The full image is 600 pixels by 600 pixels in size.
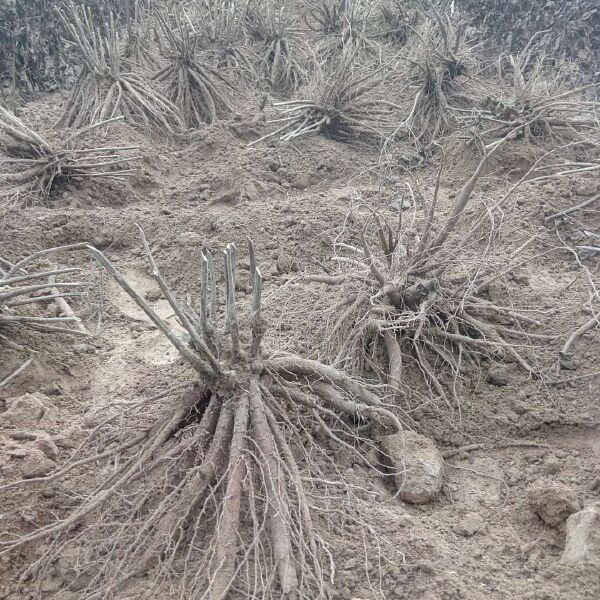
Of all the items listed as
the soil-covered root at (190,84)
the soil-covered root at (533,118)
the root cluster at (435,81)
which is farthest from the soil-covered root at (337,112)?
the soil-covered root at (533,118)

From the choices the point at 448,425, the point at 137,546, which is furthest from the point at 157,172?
the point at 137,546

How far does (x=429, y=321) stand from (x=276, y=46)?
4.19 meters

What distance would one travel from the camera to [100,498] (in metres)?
1.79

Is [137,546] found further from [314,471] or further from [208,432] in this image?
[314,471]

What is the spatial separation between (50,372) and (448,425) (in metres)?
1.58

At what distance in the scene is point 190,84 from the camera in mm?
5238

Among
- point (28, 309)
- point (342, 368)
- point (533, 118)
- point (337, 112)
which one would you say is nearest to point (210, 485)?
point (342, 368)

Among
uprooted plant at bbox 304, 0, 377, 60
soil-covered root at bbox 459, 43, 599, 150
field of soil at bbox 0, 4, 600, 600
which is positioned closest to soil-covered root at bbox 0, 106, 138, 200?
field of soil at bbox 0, 4, 600, 600

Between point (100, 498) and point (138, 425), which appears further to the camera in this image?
point (138, 425)

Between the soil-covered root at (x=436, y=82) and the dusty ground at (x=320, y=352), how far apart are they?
35 cm

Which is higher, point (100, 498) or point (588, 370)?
point (588, 370)

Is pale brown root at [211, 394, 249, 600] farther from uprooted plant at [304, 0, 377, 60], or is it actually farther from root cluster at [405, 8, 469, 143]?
uprooted plant at [304, 0, 377, 60]

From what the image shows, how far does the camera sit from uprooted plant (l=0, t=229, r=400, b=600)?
1649 mm

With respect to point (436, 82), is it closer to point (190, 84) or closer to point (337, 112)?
point (337, 112)
